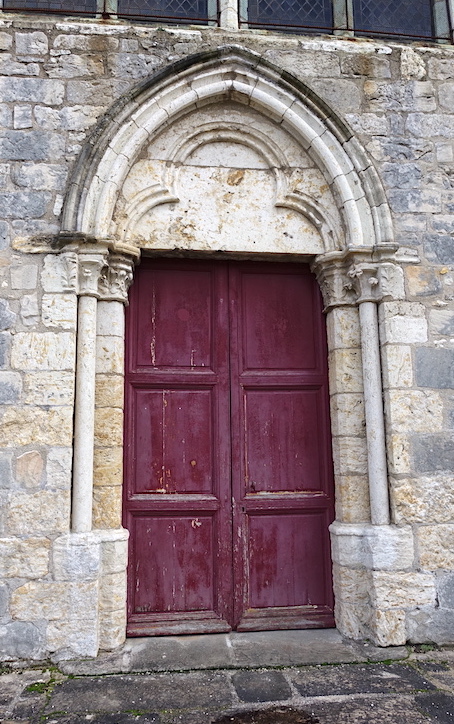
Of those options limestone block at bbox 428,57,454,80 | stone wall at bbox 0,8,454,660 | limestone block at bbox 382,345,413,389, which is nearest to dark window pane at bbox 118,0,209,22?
stone wall at bbox 0,8,454,660

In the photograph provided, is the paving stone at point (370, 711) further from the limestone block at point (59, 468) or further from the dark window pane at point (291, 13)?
the dark window pane at point (291, 13)

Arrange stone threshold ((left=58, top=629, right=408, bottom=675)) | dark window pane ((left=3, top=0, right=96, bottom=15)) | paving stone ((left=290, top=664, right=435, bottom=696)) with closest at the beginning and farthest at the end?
paving stone ((left=290, top=664, right=435, bottom=696)), stone threshold ((left=58, top=629, right=408, bottom=675)), dark window pane ((left=3, top=0, right=96, bottom=15))

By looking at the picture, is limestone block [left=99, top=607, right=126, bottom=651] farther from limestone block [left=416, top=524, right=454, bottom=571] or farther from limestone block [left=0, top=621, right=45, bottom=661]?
limestone block [left=416, top=524, right=454, bottom=571]

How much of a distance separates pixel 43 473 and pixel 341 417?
1.85 metres

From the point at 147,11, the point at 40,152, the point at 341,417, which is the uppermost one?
the point at 147,11

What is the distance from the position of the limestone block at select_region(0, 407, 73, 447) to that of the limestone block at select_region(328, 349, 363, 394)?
1701 millimetres

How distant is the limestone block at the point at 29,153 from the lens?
3512 millimetres

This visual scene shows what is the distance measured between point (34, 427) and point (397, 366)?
223cm

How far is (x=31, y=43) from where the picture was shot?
12.1ft

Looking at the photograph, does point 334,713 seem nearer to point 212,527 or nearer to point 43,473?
point 212,527

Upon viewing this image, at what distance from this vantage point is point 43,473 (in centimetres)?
327

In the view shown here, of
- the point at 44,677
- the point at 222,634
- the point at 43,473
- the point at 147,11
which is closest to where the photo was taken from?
the point at 44,677

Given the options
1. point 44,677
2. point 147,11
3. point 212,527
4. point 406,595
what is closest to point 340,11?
point 147,11

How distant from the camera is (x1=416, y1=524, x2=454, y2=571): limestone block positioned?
134 inches
